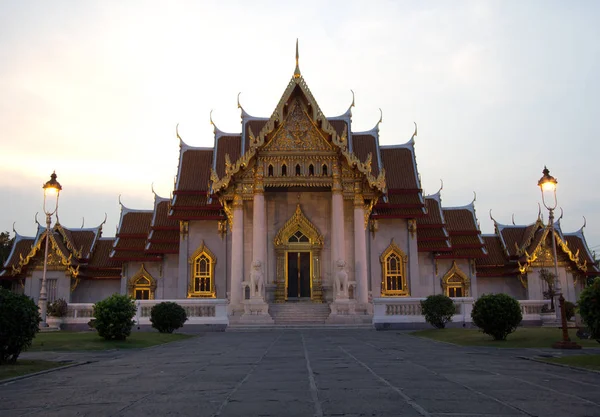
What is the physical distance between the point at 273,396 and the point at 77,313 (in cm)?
2277

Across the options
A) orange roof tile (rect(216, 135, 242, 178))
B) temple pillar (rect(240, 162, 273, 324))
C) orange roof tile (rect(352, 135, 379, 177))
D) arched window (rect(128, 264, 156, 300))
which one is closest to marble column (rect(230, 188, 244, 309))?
temple pillar (rect(240, 162, 273, 324))

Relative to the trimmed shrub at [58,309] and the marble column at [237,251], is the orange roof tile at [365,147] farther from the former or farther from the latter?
the trimmed shrub at [58,309]

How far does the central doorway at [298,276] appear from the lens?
31869mm

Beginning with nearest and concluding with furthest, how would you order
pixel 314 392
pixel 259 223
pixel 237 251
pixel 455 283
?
pixel 314 392
pixel 259 223
pixel 237 251
pixel 455 283

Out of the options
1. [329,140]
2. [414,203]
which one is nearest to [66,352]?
[329,140]

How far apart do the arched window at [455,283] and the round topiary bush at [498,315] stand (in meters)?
20.5

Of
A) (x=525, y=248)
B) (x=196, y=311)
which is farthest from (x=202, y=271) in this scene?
(x=525, y=248)

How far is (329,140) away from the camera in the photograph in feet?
102

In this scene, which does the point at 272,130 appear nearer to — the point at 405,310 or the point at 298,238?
the point at 298,238

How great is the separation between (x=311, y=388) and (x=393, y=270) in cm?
2822

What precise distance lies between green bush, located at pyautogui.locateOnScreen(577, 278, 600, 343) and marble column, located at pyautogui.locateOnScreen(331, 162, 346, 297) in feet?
59.2

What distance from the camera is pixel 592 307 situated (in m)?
11.0

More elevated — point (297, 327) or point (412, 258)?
point (412, 258)

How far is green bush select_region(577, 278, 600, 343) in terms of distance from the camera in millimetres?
10906
